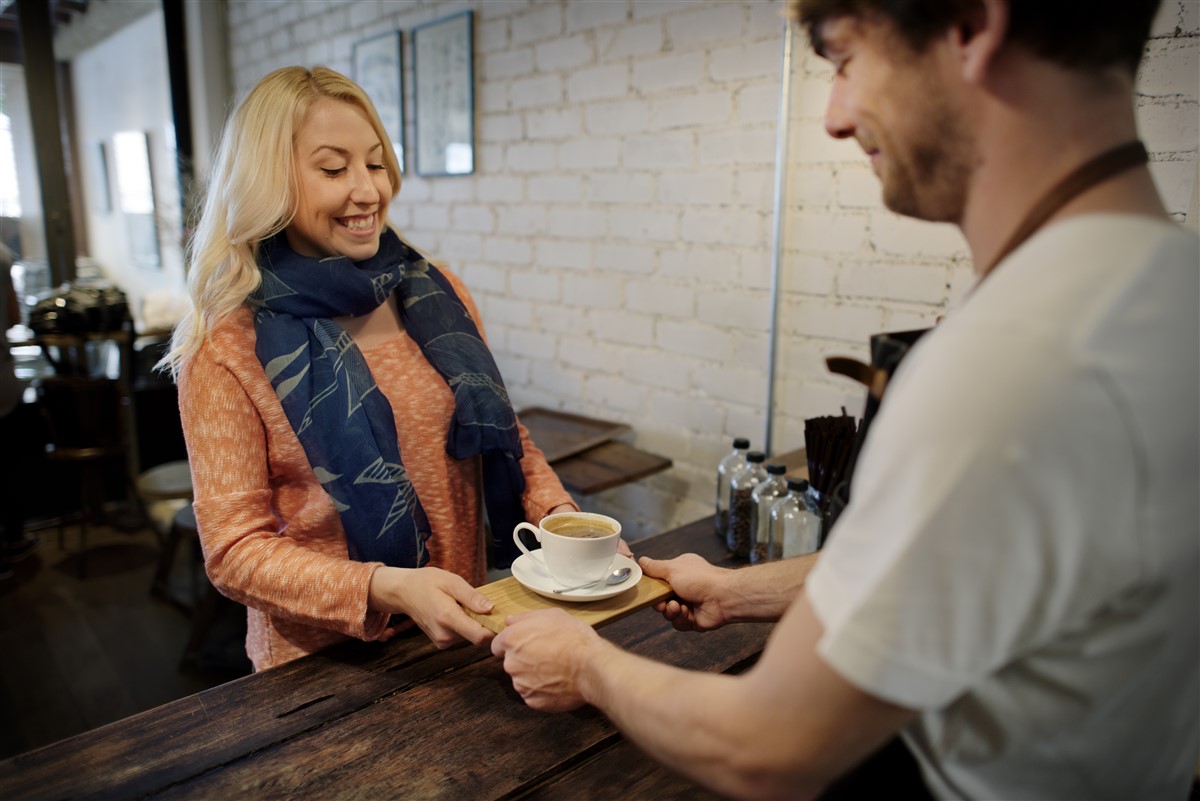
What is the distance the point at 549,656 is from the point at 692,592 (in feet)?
1.00

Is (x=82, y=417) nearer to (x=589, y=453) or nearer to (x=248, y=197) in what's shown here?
(x=589, y=453)

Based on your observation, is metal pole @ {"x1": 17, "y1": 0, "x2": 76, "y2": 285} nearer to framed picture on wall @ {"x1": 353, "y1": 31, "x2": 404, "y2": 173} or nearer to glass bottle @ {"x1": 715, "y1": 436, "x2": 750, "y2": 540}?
framed picture on wall @ {"x1": 353, "y1": 31, "x2": 404, "y2": 173}

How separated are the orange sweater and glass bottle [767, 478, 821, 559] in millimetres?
406

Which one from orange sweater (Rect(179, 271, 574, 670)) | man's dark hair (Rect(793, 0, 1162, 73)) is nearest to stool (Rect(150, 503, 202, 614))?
orange sweater (Rect(179, 271, 574, 670))

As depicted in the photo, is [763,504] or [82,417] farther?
[82,417]

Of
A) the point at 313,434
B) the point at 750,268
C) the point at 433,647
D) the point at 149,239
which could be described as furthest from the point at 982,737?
the point at 149,239

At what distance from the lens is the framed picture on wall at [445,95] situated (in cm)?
312

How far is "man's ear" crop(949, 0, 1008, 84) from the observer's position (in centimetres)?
57

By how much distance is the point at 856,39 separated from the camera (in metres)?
0.66

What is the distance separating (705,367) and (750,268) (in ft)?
1.12

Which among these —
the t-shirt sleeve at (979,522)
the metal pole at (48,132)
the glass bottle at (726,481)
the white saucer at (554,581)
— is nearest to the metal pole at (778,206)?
the glass bottle at (726,481)

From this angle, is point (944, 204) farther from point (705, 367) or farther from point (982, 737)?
point (705, 367)

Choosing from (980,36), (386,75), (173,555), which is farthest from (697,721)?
(386,75)

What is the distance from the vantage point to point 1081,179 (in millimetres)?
583
